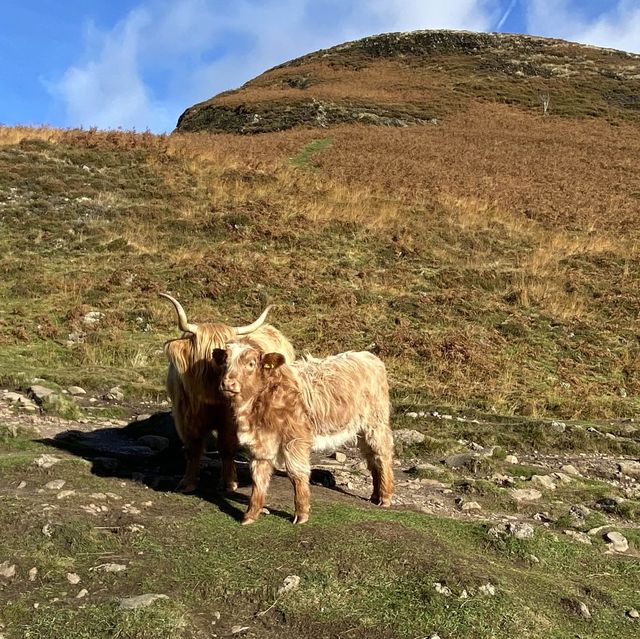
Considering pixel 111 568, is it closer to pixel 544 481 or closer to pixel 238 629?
pixel 238 629

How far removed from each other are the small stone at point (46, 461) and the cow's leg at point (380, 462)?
10.7 feet

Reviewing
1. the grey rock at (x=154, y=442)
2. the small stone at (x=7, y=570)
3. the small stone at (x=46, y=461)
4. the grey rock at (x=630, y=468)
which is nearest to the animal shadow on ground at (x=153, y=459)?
the grey rock at (x=154, y=442)

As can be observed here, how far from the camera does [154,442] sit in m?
9.12

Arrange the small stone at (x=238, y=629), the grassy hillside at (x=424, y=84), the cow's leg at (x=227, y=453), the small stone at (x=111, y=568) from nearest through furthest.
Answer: the small stone at (x=238, y=629) → the small stone at (x=111, y=568) → the cow's leg at (x=227, y=453) → the grassy hillside at (x=424, y=84)

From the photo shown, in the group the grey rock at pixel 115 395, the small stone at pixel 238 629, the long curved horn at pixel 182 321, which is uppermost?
the long curved horn at pixel 182 321

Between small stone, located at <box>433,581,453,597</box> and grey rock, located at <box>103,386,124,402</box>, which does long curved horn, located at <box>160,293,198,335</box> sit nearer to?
small stone, located at <box>433,581,453,597</box>

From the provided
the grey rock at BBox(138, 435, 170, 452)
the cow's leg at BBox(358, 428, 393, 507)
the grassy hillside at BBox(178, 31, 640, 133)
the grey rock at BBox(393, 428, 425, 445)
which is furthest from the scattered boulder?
the grassy hillside at BBox(178, 31, 640, 133)

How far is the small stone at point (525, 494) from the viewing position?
8219 mm

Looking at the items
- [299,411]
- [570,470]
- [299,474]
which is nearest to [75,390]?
[299,411]

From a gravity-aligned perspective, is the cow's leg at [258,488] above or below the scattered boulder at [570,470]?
above

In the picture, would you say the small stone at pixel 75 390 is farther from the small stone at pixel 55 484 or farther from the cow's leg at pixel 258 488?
the cow's leg at pixel 258 488

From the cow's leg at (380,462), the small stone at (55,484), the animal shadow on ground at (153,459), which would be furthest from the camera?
the cow's leg at (380,462)

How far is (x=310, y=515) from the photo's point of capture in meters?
6.18

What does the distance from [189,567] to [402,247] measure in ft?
55.5
